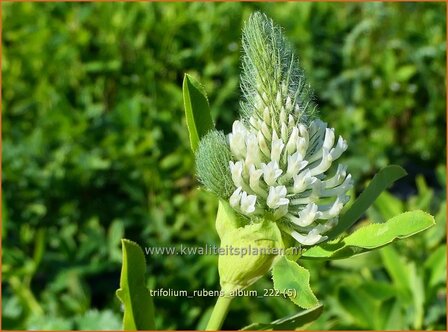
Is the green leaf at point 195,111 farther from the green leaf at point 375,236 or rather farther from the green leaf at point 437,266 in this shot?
the green leaf at point 437,266

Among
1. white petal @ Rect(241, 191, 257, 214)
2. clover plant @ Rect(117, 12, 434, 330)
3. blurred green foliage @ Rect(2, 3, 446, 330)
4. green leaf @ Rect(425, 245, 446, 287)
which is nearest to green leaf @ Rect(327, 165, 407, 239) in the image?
clover plant @ Rect(117, 12, 434, 330)

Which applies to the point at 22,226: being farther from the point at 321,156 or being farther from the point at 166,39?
the point at 321,156

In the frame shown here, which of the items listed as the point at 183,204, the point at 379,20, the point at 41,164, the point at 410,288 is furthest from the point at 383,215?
the point at 379,20

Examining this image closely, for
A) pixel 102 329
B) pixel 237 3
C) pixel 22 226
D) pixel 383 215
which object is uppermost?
pixel 237 3

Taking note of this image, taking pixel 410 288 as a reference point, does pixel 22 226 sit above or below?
above

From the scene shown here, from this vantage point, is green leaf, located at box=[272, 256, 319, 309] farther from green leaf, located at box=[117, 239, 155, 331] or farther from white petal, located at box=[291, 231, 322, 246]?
green leaf, located at box=[117, 239, 155, 331]

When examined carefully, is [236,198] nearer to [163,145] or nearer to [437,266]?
[437,266]

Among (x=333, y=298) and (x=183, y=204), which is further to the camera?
(x=183, y=204)

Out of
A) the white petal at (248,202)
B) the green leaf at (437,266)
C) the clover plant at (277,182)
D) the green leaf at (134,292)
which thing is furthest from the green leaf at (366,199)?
the green leaf at (437,266)
